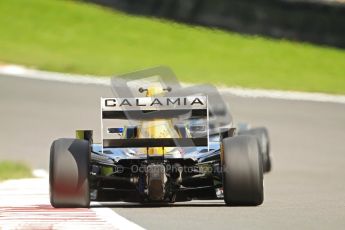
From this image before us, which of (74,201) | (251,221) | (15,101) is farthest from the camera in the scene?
(15,101)

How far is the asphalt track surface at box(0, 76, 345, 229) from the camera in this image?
1041 cm

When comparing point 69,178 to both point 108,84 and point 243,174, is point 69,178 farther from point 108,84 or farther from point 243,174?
point 108,84

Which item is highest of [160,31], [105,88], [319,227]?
[160,31]

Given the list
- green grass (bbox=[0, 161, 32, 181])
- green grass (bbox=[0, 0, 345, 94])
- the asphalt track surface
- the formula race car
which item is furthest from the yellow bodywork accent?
green grass (bbox=[0, 0, 345, 94])

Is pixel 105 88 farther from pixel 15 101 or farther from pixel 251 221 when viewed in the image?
pixel 251 221

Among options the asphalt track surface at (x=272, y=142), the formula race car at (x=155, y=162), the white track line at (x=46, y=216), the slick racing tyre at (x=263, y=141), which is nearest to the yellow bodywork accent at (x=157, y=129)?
the formula race car at (x=155, y=162)

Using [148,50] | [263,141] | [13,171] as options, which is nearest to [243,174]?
[13,171]

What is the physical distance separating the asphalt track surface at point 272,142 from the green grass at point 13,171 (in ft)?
7.23

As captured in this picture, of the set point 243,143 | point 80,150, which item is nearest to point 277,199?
point 243,143

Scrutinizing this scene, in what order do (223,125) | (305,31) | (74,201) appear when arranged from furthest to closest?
(305,31) → (223,125) → (74,201)

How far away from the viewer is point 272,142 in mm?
25328

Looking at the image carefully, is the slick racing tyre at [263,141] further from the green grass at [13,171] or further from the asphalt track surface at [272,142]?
the green grass at [13,171]

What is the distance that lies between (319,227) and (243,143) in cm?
260

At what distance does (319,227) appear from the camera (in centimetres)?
891
